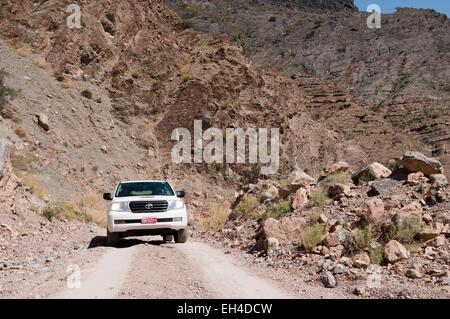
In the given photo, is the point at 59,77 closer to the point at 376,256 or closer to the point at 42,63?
the point at 42,63

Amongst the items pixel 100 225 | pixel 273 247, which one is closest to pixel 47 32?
pixel 100 225

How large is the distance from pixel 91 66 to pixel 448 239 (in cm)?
3014

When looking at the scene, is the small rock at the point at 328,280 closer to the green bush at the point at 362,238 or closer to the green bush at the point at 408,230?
the green bush at the point at 362,238

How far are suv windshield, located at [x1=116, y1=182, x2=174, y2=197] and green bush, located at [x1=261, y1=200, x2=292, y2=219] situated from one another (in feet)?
9.10

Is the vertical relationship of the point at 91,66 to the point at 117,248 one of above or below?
above

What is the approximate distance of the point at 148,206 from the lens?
1209cm

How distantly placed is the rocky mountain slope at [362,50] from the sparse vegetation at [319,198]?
145 feet

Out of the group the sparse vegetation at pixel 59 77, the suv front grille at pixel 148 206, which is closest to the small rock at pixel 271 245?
the suv front grille at pixel 148 206

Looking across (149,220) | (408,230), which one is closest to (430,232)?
(408,230)

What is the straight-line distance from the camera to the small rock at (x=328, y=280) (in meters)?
7.32

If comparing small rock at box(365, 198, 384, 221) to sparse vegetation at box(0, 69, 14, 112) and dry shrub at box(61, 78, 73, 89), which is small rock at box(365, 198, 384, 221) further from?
dry shrub at box(61, 78, 73, 89)

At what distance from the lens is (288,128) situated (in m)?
38.6
